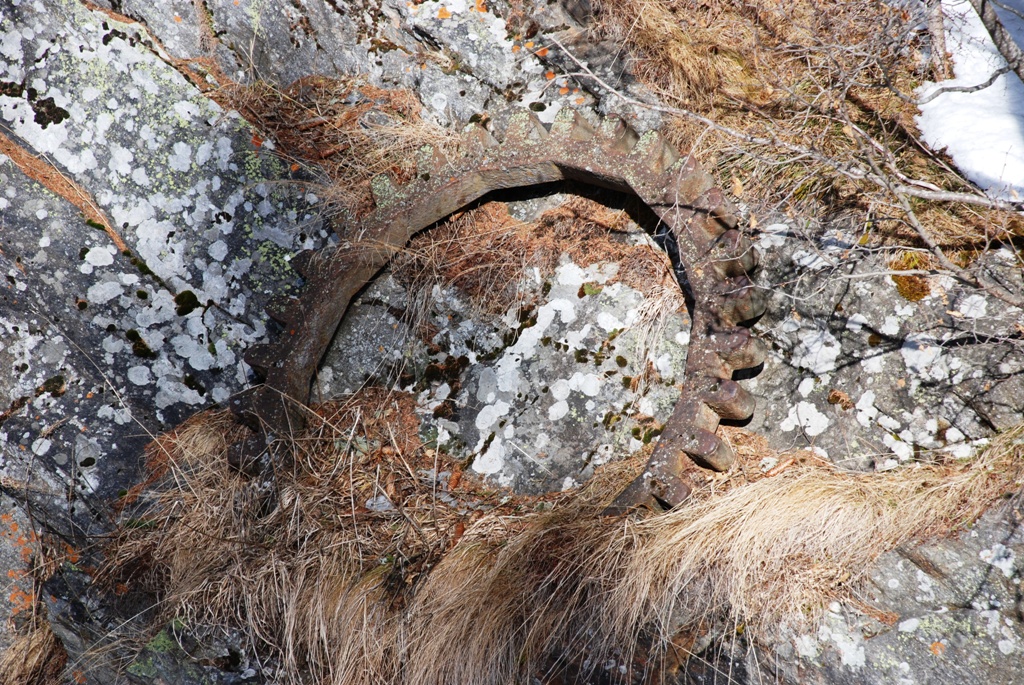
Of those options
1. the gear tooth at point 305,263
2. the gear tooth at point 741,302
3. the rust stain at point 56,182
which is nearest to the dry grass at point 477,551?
the gear tooth at point 741,302

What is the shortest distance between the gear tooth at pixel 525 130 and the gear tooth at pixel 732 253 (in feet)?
2.91

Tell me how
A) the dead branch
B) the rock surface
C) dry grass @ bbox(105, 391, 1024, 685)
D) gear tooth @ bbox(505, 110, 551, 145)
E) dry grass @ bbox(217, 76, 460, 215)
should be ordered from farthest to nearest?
dry grass @ bbox(217, 76, 460, 215)
the rock surface
gear tooth @ bbox(505, 110, 551, 145)
the dead branch
dry grass @ bbox(105, 391, 1024, 685)

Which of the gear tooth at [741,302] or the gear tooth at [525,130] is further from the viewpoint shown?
the gear tooth at [525,130]

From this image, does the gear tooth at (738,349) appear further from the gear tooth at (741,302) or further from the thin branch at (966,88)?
the thin branch at (966,88)

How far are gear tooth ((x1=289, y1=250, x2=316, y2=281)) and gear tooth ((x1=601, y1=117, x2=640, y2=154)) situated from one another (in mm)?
1449

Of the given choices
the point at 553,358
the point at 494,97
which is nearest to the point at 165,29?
the point at 494,97

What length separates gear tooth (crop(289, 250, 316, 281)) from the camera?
11.5 ft

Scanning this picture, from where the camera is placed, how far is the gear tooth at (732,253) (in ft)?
9.44

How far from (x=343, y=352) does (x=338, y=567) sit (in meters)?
1.00

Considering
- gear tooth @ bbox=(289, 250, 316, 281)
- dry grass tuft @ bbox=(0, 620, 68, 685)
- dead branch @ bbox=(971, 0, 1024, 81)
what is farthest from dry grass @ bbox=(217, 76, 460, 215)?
dry grass tuft @ bbox=(0, 620, 68, 685)

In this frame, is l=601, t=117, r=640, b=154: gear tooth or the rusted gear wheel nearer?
the rusted gear wheel

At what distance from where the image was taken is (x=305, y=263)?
11.5 ft

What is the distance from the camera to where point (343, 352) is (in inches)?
141

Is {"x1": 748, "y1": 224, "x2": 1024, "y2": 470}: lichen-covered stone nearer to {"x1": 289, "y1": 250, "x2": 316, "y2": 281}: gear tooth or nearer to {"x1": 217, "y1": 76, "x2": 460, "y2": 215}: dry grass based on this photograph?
{"x1": 217, "y1": 76, "x2": 460, "y2": 215}: dry grass
